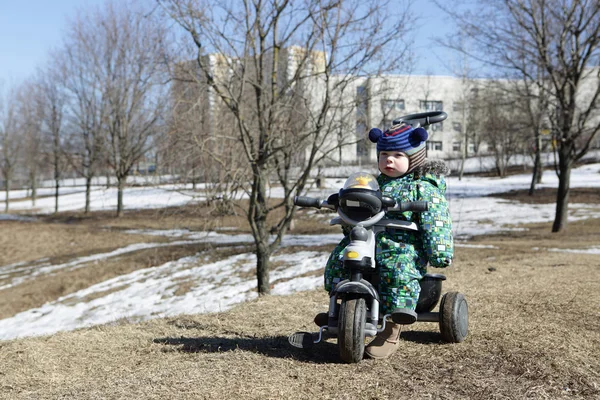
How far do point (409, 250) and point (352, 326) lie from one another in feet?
2.36

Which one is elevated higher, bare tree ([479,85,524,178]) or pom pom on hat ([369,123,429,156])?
bare tree ([479,85,524,178])

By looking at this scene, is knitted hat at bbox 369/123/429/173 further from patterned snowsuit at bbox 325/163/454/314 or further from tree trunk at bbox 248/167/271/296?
tree trunk at bbox 248/167/271/296

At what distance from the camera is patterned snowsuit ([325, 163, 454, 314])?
13.1 ft

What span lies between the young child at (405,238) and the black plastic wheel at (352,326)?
0.88ft

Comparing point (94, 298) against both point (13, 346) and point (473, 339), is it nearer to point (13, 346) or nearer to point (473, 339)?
point (13, 346)

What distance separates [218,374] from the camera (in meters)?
3.87

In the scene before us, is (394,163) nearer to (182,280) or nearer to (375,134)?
(375,134)

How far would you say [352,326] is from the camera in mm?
3783

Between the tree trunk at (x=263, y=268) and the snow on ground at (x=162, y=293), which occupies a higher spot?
the tree trunk at (x=263, y=268)

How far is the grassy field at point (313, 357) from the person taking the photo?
356 cm

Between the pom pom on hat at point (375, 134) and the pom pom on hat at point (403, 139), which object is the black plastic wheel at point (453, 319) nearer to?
the pom pom on hat at point (403, 139)

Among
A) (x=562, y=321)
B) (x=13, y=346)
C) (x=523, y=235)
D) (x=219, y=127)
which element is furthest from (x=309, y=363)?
(x=523, y=235)

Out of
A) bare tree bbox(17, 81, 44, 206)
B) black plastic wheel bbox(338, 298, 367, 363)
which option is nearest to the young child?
black plastic wheel bbox(338, 298, 367, 363)

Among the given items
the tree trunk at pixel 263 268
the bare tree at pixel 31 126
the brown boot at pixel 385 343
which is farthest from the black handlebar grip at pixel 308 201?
the bare tree at pixel 31 126
